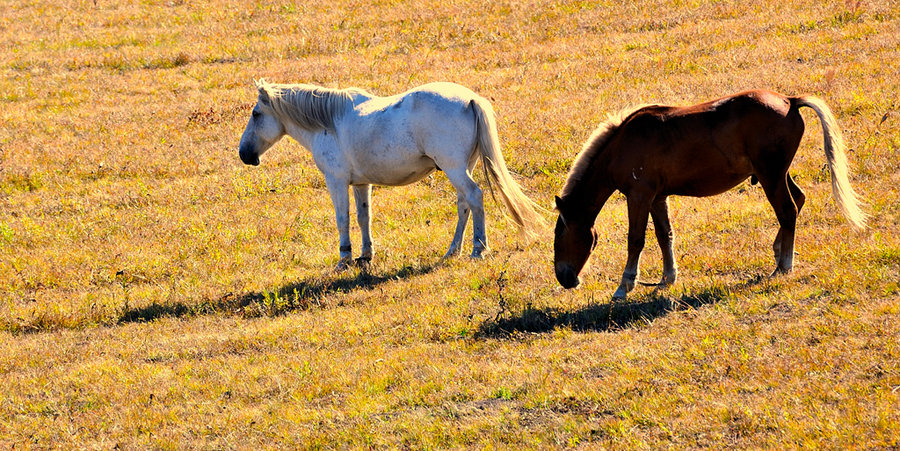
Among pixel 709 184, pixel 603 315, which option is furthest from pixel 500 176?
pixel 709 184

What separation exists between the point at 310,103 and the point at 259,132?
1106 millimetres

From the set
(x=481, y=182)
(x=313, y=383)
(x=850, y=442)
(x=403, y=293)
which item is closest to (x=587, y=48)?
(x=481, y=182)

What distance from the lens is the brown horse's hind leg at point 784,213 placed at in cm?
858

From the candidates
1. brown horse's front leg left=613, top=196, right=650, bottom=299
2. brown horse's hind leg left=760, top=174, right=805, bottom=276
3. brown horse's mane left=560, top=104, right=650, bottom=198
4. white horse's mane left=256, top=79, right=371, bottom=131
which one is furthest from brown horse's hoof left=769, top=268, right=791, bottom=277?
white horse's mane left=256, top=79, right=371, bottom=131

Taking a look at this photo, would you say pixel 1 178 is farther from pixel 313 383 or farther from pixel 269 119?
pixel 313 383

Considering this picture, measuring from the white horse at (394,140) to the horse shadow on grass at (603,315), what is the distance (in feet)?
7.94

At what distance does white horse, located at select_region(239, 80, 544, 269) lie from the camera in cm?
1150

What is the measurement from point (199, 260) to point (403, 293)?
Result: 4.02m

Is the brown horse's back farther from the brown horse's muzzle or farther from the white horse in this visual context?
the white horse

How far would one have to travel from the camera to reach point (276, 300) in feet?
36.1

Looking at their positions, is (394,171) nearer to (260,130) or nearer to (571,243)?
(260,130)

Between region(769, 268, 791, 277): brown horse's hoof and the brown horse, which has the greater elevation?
the brown horse

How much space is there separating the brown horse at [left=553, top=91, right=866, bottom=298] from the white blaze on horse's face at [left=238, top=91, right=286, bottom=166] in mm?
5472

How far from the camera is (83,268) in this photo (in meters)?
13.2
